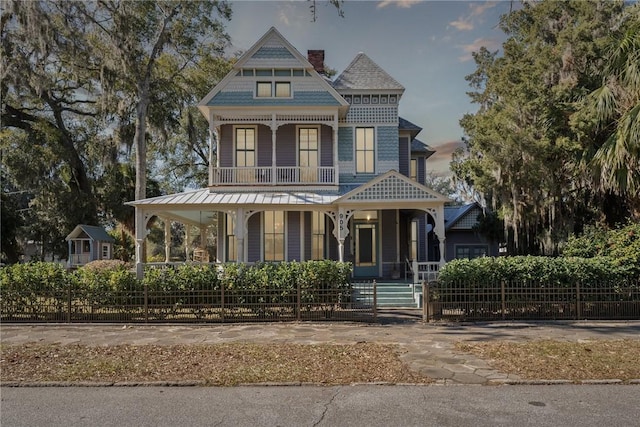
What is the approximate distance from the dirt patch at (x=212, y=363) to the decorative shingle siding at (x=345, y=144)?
1107 centimetres

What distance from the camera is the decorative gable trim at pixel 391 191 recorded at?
1516cm

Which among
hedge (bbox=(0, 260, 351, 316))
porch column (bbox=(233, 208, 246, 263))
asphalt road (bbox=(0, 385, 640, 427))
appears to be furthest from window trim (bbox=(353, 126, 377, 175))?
asphalt road (bbox=(0, 385, 640, 427))

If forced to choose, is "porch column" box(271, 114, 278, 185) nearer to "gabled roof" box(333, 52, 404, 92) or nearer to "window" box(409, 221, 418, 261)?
"gabled roof" box(333, 52, 404, 92)

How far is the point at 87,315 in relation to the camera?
458 inches

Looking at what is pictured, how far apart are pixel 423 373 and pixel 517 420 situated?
1.95 meters

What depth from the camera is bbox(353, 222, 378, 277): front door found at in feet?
59.4

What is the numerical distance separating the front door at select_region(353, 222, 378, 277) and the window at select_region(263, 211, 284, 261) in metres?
3.11

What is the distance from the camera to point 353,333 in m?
10.2

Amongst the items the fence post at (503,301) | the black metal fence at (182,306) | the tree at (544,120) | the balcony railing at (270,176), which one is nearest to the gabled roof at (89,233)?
the balcony railing at (270,176)

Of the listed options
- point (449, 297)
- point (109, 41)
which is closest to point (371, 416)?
point (449, 297)

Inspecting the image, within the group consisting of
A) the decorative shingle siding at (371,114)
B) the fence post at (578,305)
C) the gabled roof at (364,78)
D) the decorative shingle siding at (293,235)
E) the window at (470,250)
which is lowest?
the fence post at (578,305)

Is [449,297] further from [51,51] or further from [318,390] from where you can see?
[51,51]

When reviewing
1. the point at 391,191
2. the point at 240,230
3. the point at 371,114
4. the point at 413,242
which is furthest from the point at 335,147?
the point at 413,242

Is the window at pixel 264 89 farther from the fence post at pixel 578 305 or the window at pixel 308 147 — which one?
the fence post at pixel 578 305
